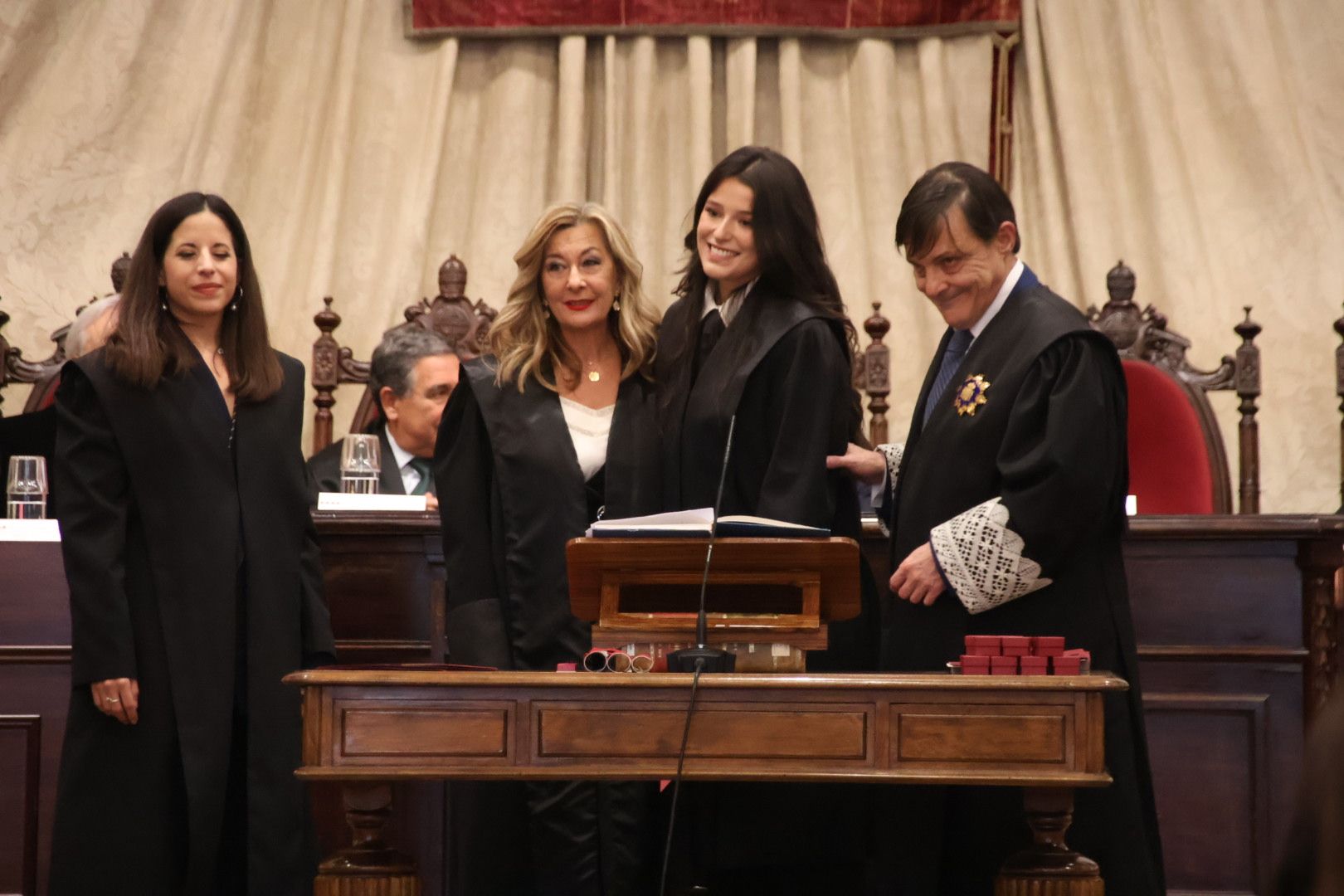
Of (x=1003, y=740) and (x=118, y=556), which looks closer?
(x=1003, y=740)

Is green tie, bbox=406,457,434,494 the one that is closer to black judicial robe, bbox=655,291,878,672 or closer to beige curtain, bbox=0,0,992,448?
beige curtain, bbox=0,0,992,448

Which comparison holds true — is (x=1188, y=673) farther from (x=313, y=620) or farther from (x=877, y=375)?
(x=313, y=620)

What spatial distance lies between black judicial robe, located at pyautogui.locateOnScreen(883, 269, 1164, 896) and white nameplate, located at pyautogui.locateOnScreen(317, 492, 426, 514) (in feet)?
4.93

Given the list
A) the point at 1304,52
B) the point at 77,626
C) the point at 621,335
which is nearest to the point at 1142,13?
the point at 1304,52

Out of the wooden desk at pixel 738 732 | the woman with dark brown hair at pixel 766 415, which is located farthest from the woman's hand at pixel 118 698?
the woman with dark brown hair at pixel 766 415

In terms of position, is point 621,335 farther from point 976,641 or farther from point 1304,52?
point 1304,52

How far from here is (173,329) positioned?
3.10 meters

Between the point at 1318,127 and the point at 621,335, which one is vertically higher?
the point at 1318,127

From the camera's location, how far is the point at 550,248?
3043 mm

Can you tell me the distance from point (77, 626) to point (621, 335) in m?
1.12

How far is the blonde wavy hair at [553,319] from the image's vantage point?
9.93 ft

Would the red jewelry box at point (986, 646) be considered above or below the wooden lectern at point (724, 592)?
below

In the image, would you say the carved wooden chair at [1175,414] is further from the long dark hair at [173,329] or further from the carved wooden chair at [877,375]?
the long dark hair at [173,329]

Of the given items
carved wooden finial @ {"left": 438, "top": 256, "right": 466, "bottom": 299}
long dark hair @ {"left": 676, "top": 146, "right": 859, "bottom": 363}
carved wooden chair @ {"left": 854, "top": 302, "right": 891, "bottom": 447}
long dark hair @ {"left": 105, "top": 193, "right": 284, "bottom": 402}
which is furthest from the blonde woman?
carved wooden finial @ {"left": 438, "top": 256, "right": 466, "bottom": 299}
